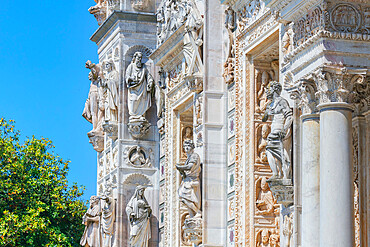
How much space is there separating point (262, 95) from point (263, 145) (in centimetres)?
100

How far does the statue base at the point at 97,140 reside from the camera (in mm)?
30859

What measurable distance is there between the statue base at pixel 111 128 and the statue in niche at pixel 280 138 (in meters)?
10.9

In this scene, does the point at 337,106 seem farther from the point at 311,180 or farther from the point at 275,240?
the point at 275,240

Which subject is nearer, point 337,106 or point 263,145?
point 337,106

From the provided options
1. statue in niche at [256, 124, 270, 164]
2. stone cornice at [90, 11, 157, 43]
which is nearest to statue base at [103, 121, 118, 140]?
stone cornice at [90, 11, 157, 43]

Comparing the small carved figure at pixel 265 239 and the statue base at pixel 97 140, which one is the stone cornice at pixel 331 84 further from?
the statue base at pixel 97 140

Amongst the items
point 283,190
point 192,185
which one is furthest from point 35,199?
point 283,190

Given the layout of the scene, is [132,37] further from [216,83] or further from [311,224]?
[311,224]

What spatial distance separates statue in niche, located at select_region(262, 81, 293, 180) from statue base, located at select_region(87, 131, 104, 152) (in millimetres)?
12926

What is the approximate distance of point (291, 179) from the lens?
59.8 feet

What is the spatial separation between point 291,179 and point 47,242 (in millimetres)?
22126

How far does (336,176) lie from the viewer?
52.1 feet

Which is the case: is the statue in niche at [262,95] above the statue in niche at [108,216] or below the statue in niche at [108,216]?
above

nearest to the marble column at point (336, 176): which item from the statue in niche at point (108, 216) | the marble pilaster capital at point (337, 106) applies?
the marble pilaster capital at point (337, 106)
